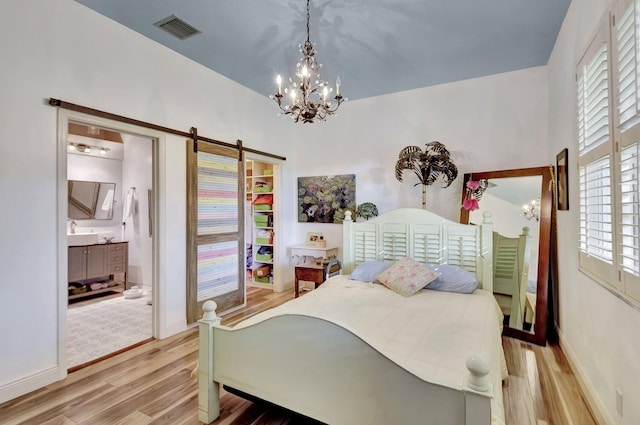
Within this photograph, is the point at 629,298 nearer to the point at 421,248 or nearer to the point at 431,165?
the point at 421,248

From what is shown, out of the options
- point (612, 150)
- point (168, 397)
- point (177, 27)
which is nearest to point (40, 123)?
point (177, 27)

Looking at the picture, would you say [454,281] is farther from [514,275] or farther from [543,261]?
[543,261]

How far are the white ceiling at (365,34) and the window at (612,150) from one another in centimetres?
94

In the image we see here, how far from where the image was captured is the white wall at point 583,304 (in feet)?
5.06

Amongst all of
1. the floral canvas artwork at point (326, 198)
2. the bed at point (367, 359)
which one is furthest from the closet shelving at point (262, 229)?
the bed at point (367, 359)

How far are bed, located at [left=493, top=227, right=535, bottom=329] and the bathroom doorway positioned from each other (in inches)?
160

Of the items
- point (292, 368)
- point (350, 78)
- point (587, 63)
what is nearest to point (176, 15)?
point (350, 78)

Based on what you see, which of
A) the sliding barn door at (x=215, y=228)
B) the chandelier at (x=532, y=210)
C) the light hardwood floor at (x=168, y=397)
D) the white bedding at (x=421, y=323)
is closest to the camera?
the white bedding at (x=421, y=323)

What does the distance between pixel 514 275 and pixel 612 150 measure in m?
1.90

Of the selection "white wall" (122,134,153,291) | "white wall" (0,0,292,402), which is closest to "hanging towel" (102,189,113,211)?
"white wall" (122,134,153,291)

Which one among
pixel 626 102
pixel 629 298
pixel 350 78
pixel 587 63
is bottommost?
pixel 629 298

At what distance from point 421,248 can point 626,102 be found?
2109 millimetres

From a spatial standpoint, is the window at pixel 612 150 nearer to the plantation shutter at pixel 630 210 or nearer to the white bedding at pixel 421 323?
the plantation shutter at pixel 630 210

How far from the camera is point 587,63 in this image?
2.03 m
